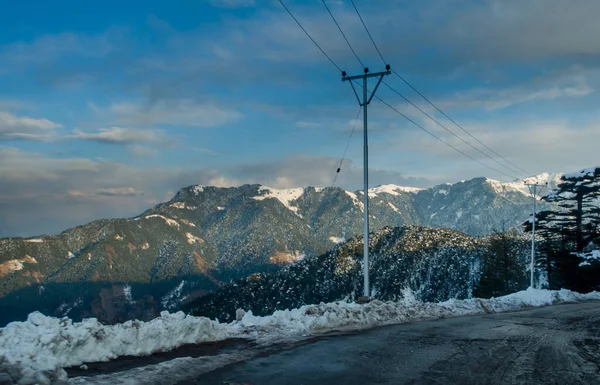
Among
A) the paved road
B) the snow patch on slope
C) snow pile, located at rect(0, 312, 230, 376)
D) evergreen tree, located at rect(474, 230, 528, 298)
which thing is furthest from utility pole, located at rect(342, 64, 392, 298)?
evergreen tree, located at rect(474, 230, 528, 298)

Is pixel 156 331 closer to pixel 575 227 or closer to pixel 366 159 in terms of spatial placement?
pixel 366 159

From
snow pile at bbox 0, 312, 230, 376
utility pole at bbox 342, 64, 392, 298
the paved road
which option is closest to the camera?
snow pile at bbox 0, 312, 230, 376

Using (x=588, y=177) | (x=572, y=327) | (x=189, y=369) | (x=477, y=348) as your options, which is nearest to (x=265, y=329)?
(x=189, y=369)

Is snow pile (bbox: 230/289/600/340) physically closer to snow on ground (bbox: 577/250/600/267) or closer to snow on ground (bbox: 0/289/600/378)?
snow on ground (bbox: 0/289/600/378)

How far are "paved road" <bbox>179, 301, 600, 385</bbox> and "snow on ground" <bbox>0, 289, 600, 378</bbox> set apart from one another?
118cm

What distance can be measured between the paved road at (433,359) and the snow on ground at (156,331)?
1184 millimetres

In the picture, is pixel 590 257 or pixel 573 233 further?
pixel 573 233

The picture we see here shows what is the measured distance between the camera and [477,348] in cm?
1101

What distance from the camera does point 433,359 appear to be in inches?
384

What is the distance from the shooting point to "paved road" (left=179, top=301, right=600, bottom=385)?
26.8 ft

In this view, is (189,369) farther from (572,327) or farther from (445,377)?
(572,327)

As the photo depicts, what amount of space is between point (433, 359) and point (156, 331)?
6.05 m

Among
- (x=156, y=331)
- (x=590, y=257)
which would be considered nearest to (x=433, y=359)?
(x=156, y=331)

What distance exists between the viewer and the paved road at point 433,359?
26.8 feet
